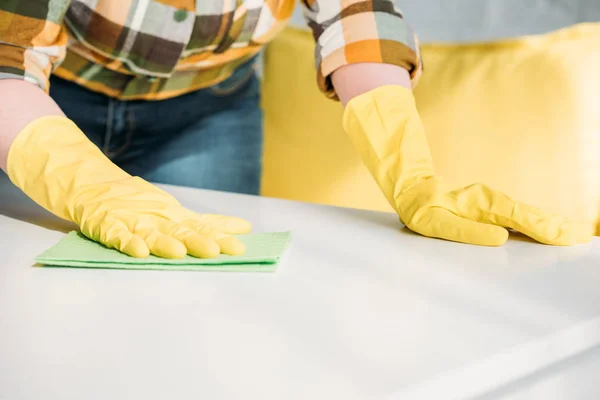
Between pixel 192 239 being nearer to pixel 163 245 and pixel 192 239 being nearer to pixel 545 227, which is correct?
pixel 163 245

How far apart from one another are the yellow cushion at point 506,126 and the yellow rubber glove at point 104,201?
49 centimetres

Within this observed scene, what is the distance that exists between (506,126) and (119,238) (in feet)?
2.06

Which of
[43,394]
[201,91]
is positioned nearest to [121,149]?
[201,91]

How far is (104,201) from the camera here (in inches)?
25.0

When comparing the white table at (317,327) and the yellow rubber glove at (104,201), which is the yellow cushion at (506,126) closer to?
the white table at (317,327)

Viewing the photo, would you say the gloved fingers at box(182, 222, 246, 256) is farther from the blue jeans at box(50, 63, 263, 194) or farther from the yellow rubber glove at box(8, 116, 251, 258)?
the blue jeans at box(50, 63, 263, 194)

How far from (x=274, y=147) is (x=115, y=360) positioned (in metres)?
0.92

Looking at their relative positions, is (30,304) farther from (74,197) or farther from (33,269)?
(74,197)

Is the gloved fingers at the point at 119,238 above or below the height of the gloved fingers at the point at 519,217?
below

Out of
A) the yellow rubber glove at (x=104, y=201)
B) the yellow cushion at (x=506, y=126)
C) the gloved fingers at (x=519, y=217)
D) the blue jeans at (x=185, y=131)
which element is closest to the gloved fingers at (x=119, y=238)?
the yellow rubber glove at (x=104, y=201)

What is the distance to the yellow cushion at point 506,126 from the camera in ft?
3.06

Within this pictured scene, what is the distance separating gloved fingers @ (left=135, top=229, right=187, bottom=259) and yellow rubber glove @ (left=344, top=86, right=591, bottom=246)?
9.8 inches

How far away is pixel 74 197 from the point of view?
0.65 meters

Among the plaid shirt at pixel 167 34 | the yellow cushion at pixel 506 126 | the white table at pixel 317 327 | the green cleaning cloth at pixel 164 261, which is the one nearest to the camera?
the white table at pixel 317 327
